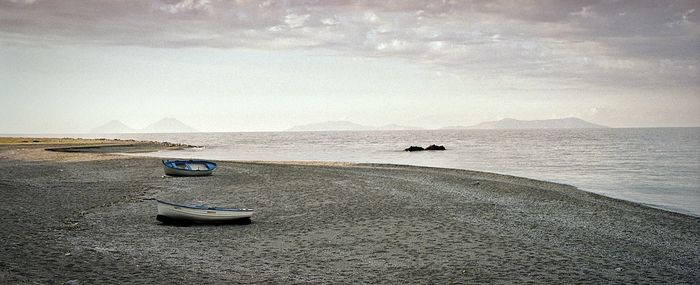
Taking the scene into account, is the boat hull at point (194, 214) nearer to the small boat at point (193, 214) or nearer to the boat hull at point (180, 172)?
the small boat at point (193, 214)

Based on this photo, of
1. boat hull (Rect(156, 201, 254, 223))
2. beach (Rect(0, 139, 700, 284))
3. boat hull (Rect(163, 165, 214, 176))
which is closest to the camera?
beach (Rect(0, 139, 700, 284))

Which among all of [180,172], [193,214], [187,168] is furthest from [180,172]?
[193,214]

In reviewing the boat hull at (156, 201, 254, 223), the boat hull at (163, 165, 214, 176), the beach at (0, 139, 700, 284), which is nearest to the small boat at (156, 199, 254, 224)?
the boat hull at (156, 201, 254, 223)

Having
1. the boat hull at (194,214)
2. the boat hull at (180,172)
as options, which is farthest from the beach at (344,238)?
the boat hull at (180,172)

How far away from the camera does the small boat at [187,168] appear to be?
37406 millimetres

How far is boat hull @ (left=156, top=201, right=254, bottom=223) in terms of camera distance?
1903 centimetres

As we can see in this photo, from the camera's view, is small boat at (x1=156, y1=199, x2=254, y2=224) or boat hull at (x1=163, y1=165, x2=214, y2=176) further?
boat hull at (x1=163, y1=165, x2=214, y2=176)

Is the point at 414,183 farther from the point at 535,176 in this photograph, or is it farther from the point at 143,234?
the point at 143,234

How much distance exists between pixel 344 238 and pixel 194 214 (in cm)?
568

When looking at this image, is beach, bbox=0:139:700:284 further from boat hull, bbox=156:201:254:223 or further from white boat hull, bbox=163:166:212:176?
white boat hull, bbox=163:166:212:176

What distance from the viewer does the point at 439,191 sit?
3044cm

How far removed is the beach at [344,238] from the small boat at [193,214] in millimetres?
371

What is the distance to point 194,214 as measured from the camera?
1909 centimetres

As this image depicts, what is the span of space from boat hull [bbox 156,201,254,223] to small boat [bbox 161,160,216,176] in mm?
18584
